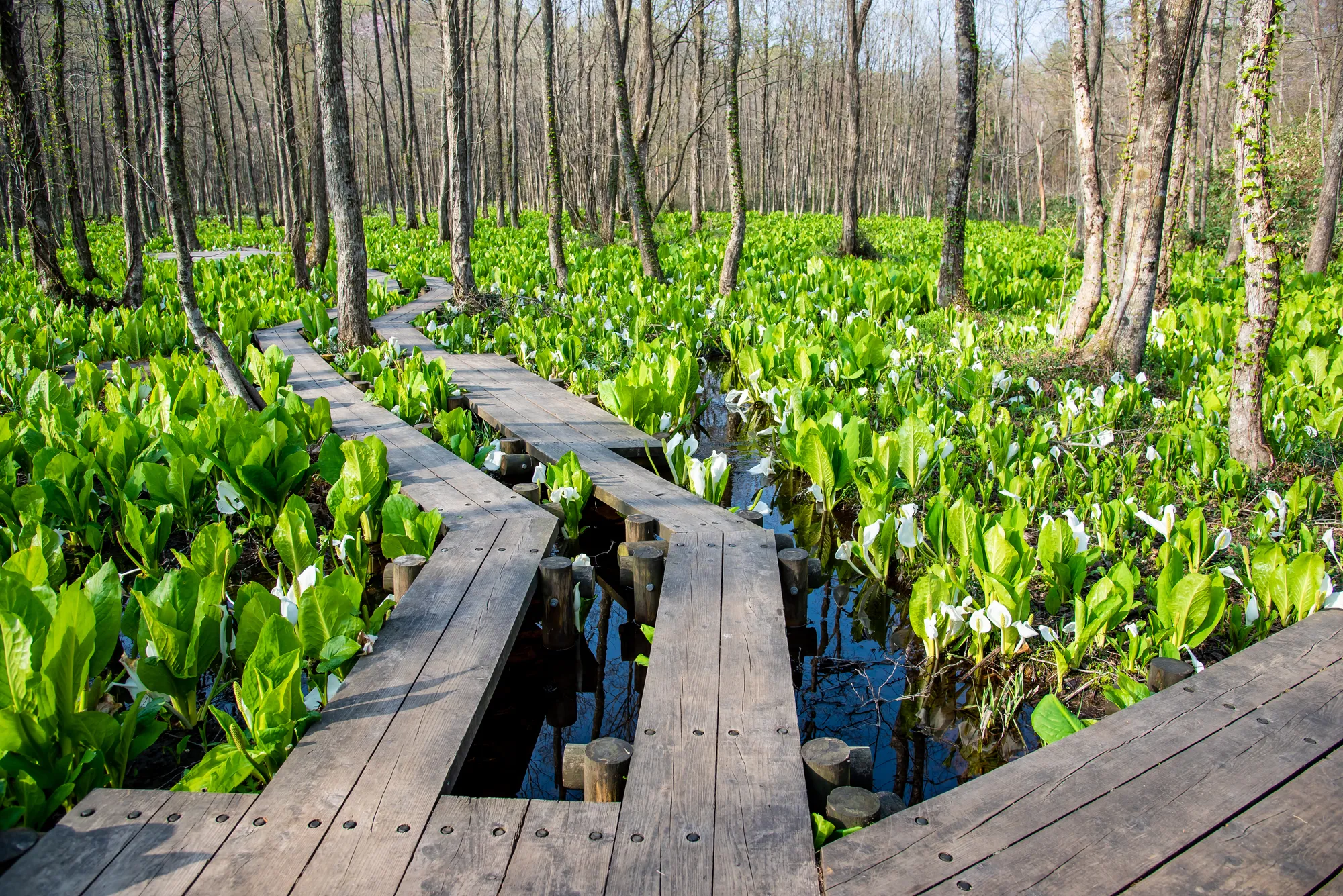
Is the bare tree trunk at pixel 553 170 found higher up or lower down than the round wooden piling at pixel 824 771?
higher up

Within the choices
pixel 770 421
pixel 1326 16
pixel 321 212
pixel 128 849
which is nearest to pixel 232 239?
pixel 321 212

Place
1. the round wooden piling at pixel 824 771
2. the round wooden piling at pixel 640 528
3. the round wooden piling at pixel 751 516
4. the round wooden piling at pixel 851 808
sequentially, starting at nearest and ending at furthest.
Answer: the round wooden piling at pixel 851 808
the round wooden piling at pixel 824 771
the round wooden piling at pixel 640 528
the round wooden piling at pixel 751 516

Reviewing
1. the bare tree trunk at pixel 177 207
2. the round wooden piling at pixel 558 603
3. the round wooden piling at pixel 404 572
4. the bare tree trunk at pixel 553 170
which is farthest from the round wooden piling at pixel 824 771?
the bare tree trunk at pixel 553 170

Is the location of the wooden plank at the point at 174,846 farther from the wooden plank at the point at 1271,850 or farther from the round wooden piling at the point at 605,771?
the wooden plank at the point at 1271,850

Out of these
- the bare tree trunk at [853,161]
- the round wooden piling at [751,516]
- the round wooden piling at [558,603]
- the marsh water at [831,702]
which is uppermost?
the bare tree trunk at [853,161]

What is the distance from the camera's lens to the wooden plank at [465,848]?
161 centimetres

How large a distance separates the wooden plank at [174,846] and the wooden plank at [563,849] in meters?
0.58

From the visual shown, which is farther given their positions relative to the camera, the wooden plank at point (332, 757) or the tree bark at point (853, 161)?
the tree bark at point (853, 161)

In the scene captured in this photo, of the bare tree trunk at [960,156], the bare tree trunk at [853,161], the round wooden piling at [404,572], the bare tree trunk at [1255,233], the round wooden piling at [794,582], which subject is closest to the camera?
the round wooden piling at [404,572]

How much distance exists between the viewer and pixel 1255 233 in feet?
12.9

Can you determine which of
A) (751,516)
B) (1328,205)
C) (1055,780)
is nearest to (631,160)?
(751,516)

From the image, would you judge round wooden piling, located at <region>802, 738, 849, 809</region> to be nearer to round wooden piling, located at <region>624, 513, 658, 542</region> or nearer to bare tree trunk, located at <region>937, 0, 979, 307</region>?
round wooden piling, located at <region>624, 513, 658, 542</region>

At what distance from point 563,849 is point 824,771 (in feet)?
1.94

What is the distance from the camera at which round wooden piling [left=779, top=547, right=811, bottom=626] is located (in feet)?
10.5
